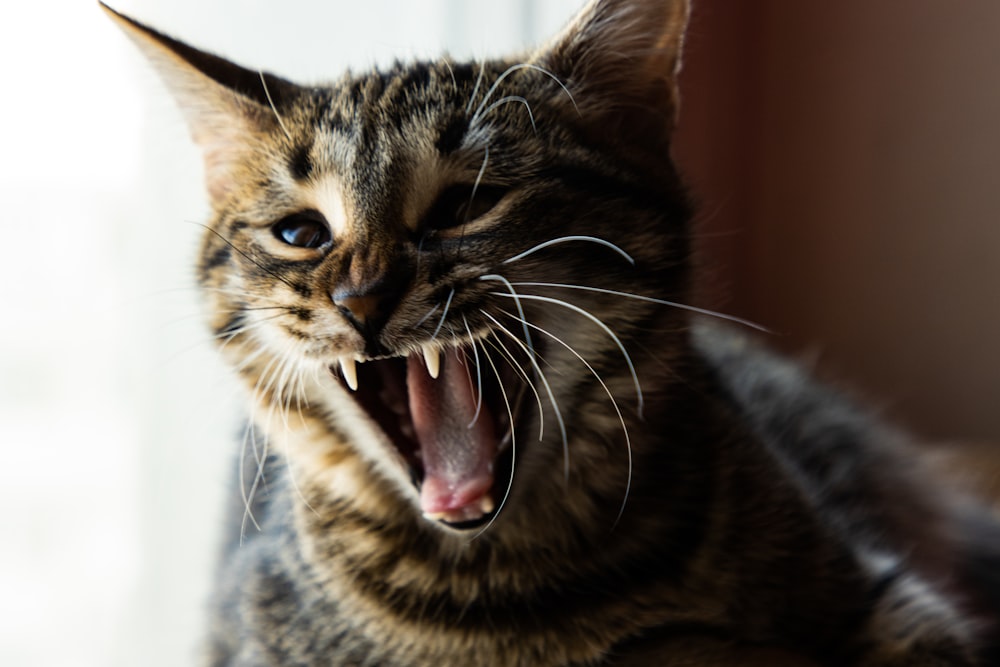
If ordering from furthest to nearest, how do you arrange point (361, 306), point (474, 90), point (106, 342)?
1. point (106, 342)
2. point (474, 90)
3. point (361, 306)

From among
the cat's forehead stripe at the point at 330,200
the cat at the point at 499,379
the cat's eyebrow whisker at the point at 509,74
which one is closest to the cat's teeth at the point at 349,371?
the cat at the point at 499,379

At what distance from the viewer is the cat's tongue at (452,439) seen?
847 millimetres

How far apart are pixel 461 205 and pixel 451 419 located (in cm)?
20

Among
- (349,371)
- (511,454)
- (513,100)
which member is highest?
(513,100)

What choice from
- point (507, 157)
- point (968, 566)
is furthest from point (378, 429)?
point (968, 566)

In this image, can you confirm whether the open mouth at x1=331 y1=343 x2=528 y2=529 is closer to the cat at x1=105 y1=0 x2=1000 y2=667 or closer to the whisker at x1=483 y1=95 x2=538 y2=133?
the cat at x1=105 y1=0 x2=1000 y2=667

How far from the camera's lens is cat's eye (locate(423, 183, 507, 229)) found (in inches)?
33.2

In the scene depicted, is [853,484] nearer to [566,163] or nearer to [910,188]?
[566,163]

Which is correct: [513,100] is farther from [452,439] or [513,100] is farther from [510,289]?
[452,439]

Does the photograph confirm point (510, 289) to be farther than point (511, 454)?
No

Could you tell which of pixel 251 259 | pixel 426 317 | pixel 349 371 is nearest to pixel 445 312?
pixel 426 317

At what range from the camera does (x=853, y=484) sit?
137cm

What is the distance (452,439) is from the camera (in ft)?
2.89

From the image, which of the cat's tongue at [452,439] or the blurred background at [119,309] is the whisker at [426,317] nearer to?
the cat's tongue at [452,439]
